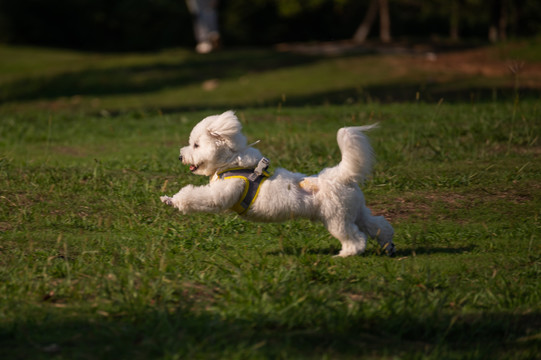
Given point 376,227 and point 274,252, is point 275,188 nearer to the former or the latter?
point 274,252

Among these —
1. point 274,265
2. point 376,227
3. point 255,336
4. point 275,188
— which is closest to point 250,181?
point 275,188

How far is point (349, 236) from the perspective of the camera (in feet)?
20.0

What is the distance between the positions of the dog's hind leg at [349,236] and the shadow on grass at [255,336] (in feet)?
4.13

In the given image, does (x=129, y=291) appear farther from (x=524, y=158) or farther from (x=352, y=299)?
(x=524, y=158)

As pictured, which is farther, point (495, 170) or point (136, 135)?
point (136, 135)

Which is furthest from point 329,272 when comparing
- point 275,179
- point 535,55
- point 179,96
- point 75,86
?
point 535,55

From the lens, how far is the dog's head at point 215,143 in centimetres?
613

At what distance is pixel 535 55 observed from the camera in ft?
79.8

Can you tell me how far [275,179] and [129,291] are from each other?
1759mm

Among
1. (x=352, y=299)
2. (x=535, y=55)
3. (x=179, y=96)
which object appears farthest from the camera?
(x=535, y=55)

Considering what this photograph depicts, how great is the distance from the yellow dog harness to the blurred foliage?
27.7 meters

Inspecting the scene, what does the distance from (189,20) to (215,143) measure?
116 feet

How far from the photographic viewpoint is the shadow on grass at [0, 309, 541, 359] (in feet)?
14.1

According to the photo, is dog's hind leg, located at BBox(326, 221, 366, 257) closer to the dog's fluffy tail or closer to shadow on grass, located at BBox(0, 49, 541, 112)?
the dog's fluffy tail
